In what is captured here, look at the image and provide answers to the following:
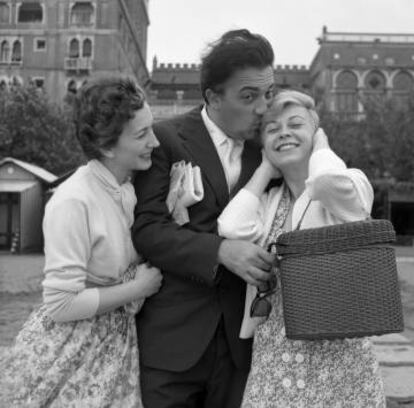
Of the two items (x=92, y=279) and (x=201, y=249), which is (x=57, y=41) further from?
(x=201, y=249)

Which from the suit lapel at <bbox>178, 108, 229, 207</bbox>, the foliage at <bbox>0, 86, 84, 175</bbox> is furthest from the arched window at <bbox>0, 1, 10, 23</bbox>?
the suit lapel at <bbox>178, 108, 229, 207</bbox>

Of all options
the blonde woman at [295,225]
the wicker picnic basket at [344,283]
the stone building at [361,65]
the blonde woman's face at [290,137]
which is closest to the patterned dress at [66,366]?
the blonde woman at [295,225]

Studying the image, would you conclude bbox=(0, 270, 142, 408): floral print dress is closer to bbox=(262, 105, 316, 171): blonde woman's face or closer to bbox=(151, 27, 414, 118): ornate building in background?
bbox=(262, 105, 316, 171): blonde woman's face

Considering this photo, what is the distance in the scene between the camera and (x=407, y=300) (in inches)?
374

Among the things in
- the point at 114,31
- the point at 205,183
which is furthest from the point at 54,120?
the point at 205,183

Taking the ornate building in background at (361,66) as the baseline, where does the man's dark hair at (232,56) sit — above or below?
below

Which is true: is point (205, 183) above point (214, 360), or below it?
above

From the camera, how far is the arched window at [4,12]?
145 ft

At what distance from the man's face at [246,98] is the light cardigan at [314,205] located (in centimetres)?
28

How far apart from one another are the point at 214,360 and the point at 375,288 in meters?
0.76

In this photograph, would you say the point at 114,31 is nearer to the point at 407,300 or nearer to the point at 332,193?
the point at 407,300

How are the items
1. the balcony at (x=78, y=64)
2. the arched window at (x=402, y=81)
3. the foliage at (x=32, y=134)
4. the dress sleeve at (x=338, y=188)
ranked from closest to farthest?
the dress sleeve at (x=338, y=188) → the foliage at (x=32, y=134) → the balcony at (x=78, y=64) → the arched window at (x=402, y=81)

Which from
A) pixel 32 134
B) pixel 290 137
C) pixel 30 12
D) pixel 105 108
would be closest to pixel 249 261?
pixel 290 137

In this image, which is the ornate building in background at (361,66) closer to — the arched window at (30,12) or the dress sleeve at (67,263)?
the arched window at (30,12)
